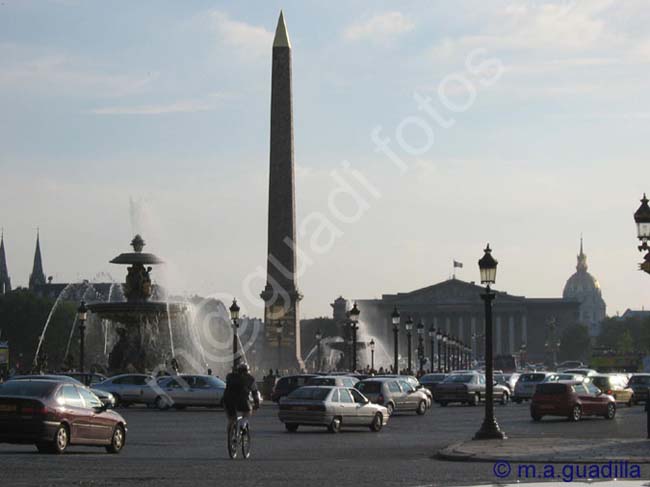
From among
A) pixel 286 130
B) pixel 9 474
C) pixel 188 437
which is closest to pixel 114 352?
pixel 286 130

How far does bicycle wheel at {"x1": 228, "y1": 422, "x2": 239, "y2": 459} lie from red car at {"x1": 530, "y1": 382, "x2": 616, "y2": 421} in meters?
20.9

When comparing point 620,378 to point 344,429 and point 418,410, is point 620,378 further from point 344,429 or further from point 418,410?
point 344,429

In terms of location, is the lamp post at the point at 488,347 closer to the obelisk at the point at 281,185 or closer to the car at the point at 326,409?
the car at the point at 326,409

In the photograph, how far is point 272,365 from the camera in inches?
3255

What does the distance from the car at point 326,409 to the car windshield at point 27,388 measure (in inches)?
456

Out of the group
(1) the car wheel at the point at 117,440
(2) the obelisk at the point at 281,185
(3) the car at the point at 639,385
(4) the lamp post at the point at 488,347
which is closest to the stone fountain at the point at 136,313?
(2) the obelisk at the point at 281,185

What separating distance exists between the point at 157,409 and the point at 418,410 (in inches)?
350

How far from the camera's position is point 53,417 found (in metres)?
25.3

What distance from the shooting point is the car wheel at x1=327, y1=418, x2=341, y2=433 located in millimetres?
36844

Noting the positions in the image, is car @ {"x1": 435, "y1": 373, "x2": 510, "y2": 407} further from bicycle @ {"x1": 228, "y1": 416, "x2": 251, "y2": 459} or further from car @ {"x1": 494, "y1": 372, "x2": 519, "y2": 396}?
bicycle @ {"x1": 228, "y1": 416, "x2": 251, "y2": 459}

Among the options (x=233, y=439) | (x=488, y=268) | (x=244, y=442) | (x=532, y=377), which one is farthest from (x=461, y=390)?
(x=233, y=439)

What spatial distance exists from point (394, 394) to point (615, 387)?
15.5 m

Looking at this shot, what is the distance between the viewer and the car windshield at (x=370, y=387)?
4684 centimetres

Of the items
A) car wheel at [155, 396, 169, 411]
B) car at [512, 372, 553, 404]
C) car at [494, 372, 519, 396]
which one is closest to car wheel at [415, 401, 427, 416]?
car wheel at [155, 396, 169, 411]
